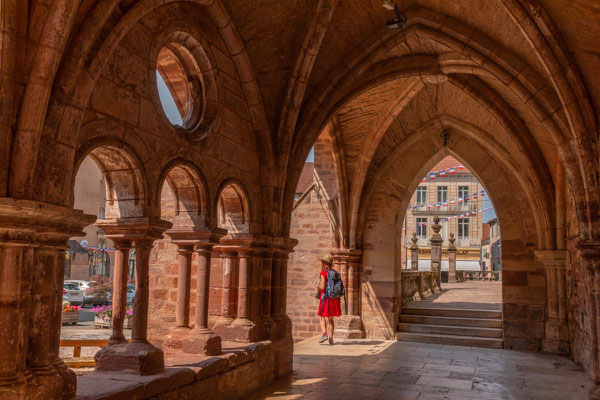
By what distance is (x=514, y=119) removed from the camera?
7.38 metres

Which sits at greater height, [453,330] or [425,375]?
[453,330]

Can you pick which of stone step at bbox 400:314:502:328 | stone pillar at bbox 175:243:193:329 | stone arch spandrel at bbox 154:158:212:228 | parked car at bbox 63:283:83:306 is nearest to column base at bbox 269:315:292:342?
stone pillar at bbox 175:243:193:329

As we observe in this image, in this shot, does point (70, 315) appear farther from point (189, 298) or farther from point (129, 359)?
point (129, 359)

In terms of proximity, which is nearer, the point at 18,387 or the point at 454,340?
the point at 18,387

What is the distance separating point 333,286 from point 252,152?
2.66 metres

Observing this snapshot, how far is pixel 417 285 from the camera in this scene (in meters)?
11.5

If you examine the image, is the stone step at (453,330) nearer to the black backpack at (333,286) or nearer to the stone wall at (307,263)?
the stone wall at (307,263)

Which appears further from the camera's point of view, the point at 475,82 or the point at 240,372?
the point at 475,82

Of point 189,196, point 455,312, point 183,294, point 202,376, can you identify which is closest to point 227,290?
point 183,294

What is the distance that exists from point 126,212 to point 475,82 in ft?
17.1

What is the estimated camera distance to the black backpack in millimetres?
7488

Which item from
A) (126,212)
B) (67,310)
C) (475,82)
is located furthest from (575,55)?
(67,310)

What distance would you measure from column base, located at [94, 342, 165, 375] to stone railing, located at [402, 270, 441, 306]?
6717mm

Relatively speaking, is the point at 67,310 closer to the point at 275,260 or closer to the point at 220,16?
the point at 275,260
